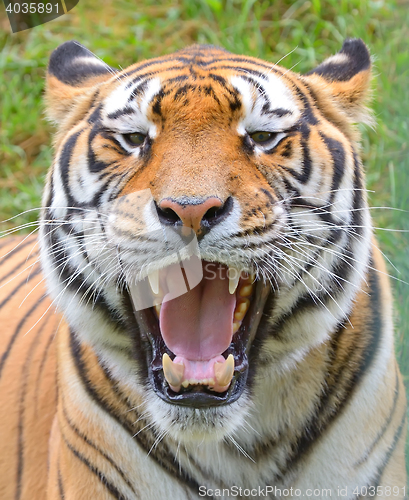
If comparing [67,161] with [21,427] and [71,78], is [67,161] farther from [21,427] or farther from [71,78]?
[21,427]

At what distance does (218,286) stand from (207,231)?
21cm

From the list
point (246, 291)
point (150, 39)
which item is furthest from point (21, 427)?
point (150, 39)

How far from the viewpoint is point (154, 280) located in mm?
1201

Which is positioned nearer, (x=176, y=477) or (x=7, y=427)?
(x=176, y=477)

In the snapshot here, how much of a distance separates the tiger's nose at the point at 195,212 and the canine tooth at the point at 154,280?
0.51 feet

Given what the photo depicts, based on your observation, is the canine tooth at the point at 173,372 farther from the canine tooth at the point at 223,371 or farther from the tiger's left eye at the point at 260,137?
the tiger's left eye at the point at 260,137

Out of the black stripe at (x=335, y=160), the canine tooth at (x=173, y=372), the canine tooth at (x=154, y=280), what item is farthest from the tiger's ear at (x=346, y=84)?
the canine tooth at (x=173, y=372)

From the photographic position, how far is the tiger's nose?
1.01 m

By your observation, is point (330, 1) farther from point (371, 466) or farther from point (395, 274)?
point (371, 466)

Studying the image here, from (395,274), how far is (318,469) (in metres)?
0.46

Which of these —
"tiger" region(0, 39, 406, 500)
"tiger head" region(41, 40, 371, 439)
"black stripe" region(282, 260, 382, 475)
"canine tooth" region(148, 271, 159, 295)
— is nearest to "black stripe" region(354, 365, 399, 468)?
"tiger" region(0, 39, 406, 500)

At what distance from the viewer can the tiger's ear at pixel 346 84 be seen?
1386mm

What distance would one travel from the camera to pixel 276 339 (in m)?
1.28

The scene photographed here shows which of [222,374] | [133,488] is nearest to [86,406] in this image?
[133,488]
